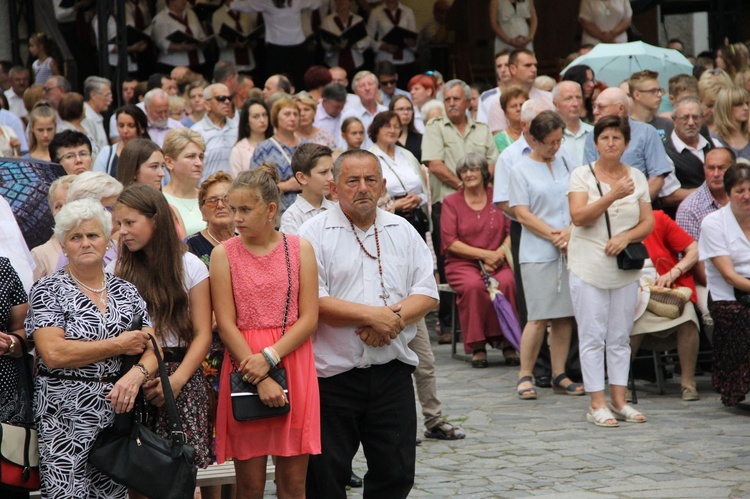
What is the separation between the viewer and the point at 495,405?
9.09 m

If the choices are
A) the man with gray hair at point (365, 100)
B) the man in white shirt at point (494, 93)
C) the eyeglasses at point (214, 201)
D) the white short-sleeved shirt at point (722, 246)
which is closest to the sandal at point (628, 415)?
the white short-sleeved shirt at point (722, 246)

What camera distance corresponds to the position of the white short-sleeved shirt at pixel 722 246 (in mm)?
8922

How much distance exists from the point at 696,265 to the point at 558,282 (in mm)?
1244

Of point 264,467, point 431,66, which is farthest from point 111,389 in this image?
point 431,66

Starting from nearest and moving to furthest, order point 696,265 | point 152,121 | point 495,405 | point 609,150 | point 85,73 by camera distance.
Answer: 1. point 609,150
2. point 495,405
3. point 696,265
4. point 152,121
5. point 85,73

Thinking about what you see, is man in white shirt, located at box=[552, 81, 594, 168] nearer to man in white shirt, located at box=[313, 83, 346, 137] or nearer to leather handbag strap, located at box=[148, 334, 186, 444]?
man in white shirt, located at box=[313, 83, 346, 137]

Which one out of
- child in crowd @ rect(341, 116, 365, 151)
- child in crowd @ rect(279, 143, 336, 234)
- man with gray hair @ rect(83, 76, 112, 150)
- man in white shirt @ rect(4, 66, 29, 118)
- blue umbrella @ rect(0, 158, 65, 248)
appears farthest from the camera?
man in white shirt @ rect(4, 66, 29, 118)

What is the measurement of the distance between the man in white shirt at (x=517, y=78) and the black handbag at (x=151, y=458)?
8.30 m

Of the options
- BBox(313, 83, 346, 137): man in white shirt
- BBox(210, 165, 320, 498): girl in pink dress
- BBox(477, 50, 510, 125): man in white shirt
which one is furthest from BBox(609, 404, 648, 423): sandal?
BBox(313, 83, 346, 137): man in white shirt

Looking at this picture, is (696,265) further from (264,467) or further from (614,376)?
(264,467)

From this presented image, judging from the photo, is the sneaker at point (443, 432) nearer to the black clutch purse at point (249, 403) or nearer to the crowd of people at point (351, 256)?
the crowd of people at point (351, 256)

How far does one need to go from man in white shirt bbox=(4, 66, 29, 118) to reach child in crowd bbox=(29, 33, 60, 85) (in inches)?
10.7

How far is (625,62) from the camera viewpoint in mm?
13672

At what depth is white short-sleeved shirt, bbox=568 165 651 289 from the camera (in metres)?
8.35
